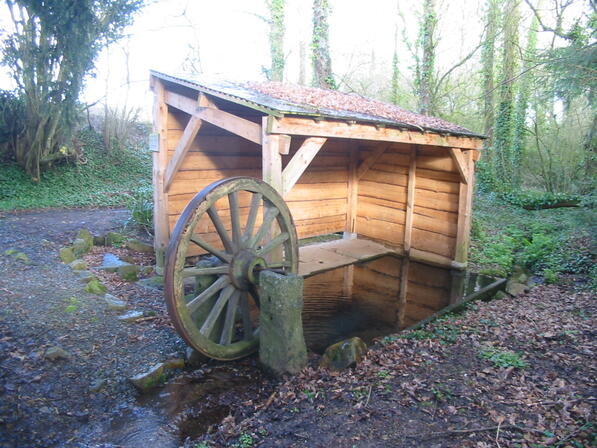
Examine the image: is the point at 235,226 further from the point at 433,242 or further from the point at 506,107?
the point at 506,107

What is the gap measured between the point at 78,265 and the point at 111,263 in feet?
1.82

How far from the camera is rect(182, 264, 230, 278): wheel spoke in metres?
4.08

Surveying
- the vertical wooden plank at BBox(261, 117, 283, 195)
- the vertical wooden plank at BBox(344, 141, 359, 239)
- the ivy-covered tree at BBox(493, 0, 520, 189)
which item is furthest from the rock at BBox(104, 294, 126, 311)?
the ivy-covered tree at BBox(493, 0, 520, 189)

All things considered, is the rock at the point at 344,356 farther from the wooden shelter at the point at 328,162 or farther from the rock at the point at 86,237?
the rock at the point at 86,237

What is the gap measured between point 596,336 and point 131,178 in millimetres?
11513

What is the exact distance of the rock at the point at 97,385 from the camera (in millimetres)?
3588

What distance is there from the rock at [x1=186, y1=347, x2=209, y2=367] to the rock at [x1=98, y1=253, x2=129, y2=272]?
8.51ft

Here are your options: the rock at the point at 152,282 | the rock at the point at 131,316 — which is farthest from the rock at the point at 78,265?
the rock at the point at 131,316

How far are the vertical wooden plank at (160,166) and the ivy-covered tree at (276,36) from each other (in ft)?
30.9

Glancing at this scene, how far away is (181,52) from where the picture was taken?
1656cm

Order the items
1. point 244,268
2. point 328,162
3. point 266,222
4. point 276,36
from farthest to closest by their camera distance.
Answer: point 276,36, point 328,162, point 266,222, point 244,268

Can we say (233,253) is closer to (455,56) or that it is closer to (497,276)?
(497,276)

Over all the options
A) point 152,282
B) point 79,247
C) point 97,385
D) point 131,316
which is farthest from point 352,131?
point 79,247

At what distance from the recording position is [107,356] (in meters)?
4.06
